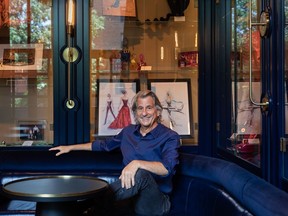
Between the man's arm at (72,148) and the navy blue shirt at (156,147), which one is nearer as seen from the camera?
the navy blue shirt at (156,147)

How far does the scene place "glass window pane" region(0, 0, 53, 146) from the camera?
381 cm

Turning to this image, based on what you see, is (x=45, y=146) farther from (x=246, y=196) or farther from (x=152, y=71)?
(x=246, y=196)

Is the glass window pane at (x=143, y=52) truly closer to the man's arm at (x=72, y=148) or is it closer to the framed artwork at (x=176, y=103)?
the framed artwork at (x=176, y=103)

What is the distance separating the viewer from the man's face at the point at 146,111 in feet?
10.1

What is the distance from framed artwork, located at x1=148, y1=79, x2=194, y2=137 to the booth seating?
0.55m

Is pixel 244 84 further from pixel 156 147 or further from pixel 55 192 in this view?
pixel 55 192

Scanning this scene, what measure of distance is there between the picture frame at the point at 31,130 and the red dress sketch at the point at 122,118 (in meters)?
0.59

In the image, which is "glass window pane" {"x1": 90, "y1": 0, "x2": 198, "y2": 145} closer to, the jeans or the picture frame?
the picture frame

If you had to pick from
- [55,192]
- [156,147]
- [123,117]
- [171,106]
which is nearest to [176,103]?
[171,106]

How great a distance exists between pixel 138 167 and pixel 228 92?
1.22 meters

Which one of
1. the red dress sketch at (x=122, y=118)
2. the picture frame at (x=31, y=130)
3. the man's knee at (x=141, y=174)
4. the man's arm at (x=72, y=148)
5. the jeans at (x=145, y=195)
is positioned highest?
the red dress sketch at (x=122, y=118)

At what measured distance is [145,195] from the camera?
2779mm

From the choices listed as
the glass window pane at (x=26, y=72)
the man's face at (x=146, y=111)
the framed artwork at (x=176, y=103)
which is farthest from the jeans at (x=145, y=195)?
the glass window pane at (x=26, y=72)

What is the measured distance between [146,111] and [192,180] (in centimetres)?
57
